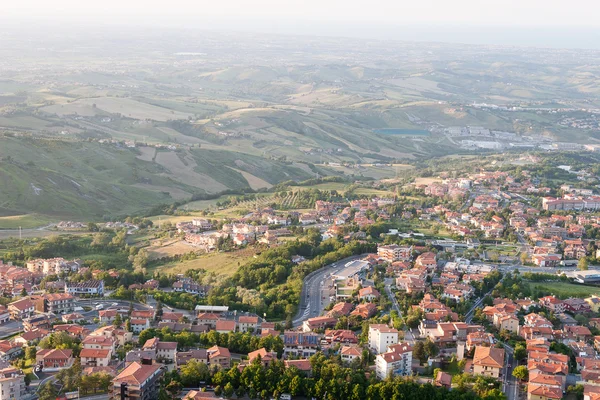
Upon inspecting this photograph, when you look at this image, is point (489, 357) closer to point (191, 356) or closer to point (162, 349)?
point (191, 356)

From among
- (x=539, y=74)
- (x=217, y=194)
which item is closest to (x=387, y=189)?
(x=217, y=194)

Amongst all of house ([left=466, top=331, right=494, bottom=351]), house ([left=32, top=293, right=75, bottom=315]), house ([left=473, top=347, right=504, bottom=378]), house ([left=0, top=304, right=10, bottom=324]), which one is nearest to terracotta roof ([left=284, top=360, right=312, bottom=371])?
house ([left=473, top=347, right=504, bottom=378])

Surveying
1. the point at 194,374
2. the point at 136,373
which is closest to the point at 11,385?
the point at 136,373

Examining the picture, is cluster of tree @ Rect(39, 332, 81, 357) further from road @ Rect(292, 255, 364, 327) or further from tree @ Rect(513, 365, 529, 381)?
tree @ Rect(513, 365, 529, 381)

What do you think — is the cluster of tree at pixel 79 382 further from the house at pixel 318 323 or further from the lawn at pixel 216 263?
the lawn at pixel 216 263

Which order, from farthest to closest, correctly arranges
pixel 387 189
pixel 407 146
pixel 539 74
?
pixel 539 74 < pixel 407 146 < pixel 387 189

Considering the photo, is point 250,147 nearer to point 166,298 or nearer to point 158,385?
point 166,298

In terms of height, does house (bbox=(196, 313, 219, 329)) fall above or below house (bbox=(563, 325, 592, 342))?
below
